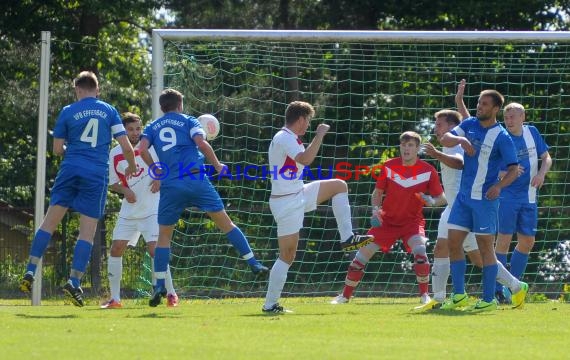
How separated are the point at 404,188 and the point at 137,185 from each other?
2752 mm

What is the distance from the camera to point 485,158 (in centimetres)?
945

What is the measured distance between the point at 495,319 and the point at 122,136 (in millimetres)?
3691

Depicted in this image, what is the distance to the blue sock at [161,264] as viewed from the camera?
998cm

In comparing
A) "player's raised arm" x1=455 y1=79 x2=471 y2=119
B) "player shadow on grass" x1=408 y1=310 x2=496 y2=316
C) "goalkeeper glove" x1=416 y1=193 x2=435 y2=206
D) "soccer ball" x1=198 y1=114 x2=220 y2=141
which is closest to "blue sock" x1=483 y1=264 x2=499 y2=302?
"player shadow on grass" x1=408 y1=310 x2=496 y2=316

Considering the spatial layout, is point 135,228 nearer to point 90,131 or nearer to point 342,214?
point 90,131

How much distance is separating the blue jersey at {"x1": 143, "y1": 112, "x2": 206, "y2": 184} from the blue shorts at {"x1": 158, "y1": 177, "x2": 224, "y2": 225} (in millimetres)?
102

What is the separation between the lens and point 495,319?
29.0ft

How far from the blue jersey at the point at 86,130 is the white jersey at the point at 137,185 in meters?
1.11

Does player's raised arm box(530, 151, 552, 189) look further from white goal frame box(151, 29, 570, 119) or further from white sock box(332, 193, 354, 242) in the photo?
white sock box(332, 193, 354, 242)

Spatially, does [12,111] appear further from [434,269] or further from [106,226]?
[434,269]

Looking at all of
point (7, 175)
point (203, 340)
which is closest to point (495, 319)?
point (203, 340)

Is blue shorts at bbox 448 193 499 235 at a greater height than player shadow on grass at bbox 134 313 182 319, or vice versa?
blue shorts at bbox 448 193 499 235

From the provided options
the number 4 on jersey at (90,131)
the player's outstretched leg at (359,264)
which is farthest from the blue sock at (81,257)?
the player's outstretched leg at (359,264)

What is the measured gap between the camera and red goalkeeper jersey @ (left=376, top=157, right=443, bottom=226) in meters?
11.2
